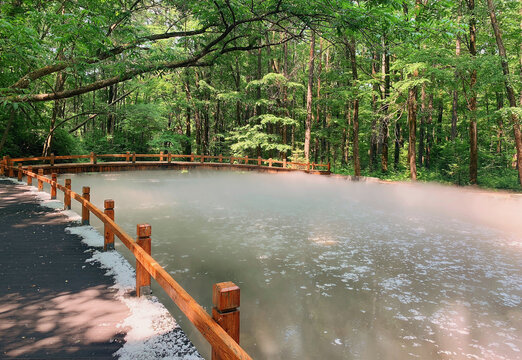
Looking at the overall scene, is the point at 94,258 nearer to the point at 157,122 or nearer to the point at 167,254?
the point at 167,254

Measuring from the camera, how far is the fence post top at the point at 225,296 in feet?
8.53

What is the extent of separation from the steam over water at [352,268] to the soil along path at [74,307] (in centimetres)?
122

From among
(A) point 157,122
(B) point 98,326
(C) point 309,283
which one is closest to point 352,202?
(C) point 309,283

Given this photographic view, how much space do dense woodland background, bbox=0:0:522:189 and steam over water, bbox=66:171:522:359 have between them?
5481 millimetres

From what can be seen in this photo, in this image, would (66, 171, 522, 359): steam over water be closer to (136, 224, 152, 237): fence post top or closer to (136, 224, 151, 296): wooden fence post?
(136, 224, 151, 296): wooden fence post

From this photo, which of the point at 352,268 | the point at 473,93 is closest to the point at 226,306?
the point at 352,268

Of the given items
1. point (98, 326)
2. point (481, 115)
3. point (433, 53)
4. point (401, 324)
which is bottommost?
point (401, 324)

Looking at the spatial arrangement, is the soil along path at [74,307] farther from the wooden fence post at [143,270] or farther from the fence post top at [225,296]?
the fence post top at [225,296]

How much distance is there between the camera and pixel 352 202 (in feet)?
50.7

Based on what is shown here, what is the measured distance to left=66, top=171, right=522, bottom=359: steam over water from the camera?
15.7 ft

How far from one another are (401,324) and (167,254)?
5392mm

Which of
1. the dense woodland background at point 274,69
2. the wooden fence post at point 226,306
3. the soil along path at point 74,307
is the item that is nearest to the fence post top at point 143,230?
the soil along path at point 74,307

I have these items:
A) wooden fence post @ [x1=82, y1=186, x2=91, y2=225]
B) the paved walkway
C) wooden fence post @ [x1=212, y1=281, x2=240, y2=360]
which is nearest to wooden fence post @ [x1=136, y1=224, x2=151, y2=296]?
the paved walkway

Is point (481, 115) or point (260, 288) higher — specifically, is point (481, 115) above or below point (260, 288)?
above
